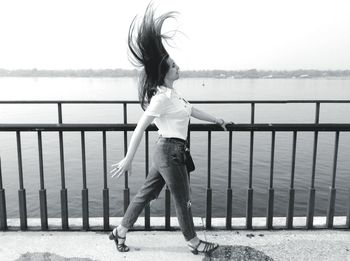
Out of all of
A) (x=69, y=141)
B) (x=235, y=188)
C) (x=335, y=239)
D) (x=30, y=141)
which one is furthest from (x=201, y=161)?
(x=335, y=239)

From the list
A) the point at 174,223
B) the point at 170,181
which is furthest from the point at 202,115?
the point at 174,223

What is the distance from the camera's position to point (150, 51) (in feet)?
9.87

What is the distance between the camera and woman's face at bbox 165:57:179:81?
10.1 ft

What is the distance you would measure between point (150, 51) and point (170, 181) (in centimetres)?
99

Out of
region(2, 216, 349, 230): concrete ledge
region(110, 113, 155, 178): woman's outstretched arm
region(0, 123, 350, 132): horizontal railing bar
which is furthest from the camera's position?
region(2, 216, 349, 230): concrete ledge

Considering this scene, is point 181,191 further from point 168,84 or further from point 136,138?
point 168,84

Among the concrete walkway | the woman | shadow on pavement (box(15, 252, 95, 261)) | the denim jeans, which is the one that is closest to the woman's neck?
the woman

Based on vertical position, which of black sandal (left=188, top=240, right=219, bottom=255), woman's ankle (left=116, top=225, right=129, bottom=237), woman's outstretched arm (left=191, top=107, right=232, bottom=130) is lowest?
black sandal (left=188, top=240, right=219, bottom=255)

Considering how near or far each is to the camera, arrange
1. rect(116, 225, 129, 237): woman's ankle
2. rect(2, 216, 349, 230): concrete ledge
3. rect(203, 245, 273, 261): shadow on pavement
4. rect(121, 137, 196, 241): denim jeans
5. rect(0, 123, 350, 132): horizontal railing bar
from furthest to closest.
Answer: rect(2, 216, 349, 230): concrete ledge, rect(0, 123, 350, 132): horizontal railing bar, rect(116, 225, 129, 237): woman's ankle, rect(203, 245, 273, 261): shadow on pavement, rect(121, 137, 196, 241): denim jeans

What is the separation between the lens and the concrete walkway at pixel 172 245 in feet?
10.6

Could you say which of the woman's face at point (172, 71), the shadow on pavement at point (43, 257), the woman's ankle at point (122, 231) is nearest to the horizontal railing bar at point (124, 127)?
the woman's face at point (172, 71)

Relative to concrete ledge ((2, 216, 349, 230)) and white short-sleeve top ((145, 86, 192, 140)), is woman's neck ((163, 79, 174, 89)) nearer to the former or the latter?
white short-sleeve top ((145, 86, 192, 140))

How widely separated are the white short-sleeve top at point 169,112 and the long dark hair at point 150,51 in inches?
4.1

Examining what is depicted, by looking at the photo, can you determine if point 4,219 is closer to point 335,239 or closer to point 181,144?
point 181,144
